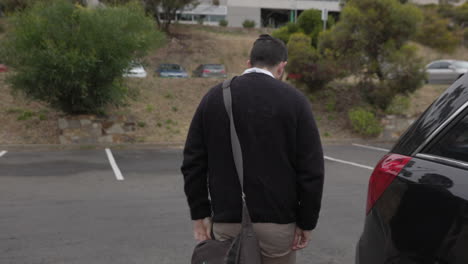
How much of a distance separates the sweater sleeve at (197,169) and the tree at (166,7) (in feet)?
114

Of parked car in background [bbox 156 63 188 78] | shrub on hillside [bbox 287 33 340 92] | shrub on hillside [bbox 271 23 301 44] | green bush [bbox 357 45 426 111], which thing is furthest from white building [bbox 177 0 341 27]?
green bush [bbox 357 45 426 111]

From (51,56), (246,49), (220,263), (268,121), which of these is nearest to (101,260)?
(220,263)

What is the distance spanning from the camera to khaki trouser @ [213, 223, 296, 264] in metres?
2.47

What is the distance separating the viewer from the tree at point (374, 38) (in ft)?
47.5

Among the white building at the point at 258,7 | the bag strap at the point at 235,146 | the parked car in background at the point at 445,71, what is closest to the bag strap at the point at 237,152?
the bag strap at the point at 235,146

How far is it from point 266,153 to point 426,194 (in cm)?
80

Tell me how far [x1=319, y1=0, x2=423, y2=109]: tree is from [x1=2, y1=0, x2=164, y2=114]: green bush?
642 cm

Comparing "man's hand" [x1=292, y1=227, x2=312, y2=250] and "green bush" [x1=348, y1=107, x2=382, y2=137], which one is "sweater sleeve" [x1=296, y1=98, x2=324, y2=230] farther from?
"green bush" [x1=348, y1=107, x2=382, y2=137]

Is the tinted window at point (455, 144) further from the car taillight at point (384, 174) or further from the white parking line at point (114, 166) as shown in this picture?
the white parking line at point (114, 166)

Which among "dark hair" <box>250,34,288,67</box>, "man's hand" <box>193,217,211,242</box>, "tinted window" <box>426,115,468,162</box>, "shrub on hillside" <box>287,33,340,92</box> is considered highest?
"dark hair" <box>250,34,288,67</box>

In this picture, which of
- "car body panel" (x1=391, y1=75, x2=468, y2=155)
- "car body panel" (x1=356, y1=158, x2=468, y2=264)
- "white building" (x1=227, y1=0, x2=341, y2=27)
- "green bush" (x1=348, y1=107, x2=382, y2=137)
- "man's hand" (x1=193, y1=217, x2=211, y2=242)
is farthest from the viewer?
"white building" (x1=227, y1=0, x2=341, y2=27)

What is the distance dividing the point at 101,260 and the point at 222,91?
2.78 m

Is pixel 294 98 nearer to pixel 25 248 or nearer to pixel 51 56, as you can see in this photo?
pixel 25 248

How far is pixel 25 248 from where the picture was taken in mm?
4805
